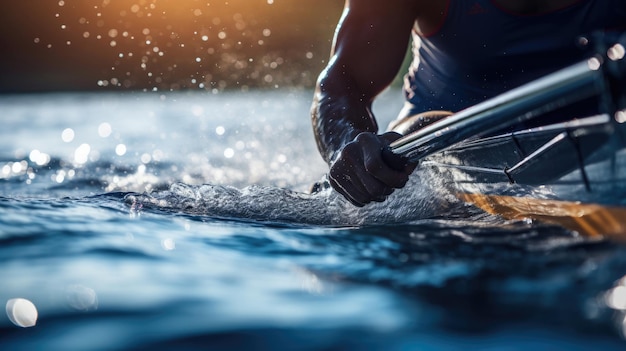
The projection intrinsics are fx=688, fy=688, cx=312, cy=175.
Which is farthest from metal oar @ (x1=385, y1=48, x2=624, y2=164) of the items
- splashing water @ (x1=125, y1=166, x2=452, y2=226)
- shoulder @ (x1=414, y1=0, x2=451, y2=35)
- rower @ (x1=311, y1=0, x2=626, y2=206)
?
shoulder @ (x1=414, y1=0, x2=451, y2=35)

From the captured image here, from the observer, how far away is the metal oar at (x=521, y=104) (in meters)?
1.02

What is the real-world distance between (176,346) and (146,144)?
4586 millimetres

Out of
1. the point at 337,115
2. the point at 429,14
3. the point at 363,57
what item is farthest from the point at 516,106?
the point at 363,57

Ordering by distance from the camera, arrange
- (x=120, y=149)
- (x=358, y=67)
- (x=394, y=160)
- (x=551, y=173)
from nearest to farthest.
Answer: (x=551, y=173)
(x=394, y=160)
(x=358, y=67)
(x=120, y=149)

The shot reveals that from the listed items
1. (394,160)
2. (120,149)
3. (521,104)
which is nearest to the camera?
(521,104)

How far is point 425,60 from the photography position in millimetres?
2639

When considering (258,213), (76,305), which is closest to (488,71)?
(258,213)

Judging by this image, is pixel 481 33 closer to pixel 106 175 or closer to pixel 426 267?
pixel 426 267

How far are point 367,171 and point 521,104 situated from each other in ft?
2.33

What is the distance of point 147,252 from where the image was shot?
1.36m

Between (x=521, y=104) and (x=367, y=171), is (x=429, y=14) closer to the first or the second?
(x=367, y=171)

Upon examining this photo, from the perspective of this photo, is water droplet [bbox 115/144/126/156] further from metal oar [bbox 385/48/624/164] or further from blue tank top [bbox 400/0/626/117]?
metal oar [bbox 385/48/624/164]

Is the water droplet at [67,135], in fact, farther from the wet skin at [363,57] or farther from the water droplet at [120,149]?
the wet skin at [363,57]

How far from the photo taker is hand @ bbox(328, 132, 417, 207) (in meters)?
1.78
